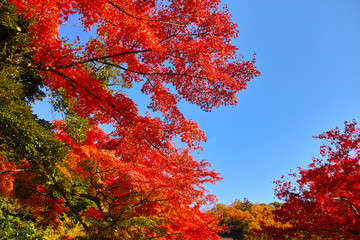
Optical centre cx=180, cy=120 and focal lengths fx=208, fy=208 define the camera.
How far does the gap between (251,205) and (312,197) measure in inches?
876

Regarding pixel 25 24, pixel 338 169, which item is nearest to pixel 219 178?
pixel 338 169

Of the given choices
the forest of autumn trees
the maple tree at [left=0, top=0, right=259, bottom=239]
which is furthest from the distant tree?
the maple tree at [left=0, top=0, right=259, bottom=239]

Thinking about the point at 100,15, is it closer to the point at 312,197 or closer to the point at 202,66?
the point at 202,66

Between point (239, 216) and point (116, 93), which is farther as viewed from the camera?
point (239, 216)

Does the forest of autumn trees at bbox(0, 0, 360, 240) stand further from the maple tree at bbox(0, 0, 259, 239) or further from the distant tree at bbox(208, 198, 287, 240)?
the distant tree at bbox(208, 198, 287, 240)

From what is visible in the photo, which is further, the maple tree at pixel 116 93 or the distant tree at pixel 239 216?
the distant tree at pixel 239 216

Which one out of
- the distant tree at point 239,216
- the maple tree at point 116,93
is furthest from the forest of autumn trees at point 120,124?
the distant tree at point 239,216

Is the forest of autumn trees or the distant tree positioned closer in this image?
the forest of autumn trees

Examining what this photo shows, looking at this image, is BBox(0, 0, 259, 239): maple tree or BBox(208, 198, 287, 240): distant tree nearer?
BBox(0, 0, 259, 239): maple tree

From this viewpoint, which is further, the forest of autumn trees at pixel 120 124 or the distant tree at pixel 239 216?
the distant tree at pixel 239 216

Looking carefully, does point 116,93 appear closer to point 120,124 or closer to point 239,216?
point 120,124

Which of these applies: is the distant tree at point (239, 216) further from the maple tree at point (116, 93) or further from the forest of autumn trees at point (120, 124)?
the maple tree at point (116, 93)

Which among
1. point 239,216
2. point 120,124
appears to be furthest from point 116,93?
point 239,216

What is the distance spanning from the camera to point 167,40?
5.14m
